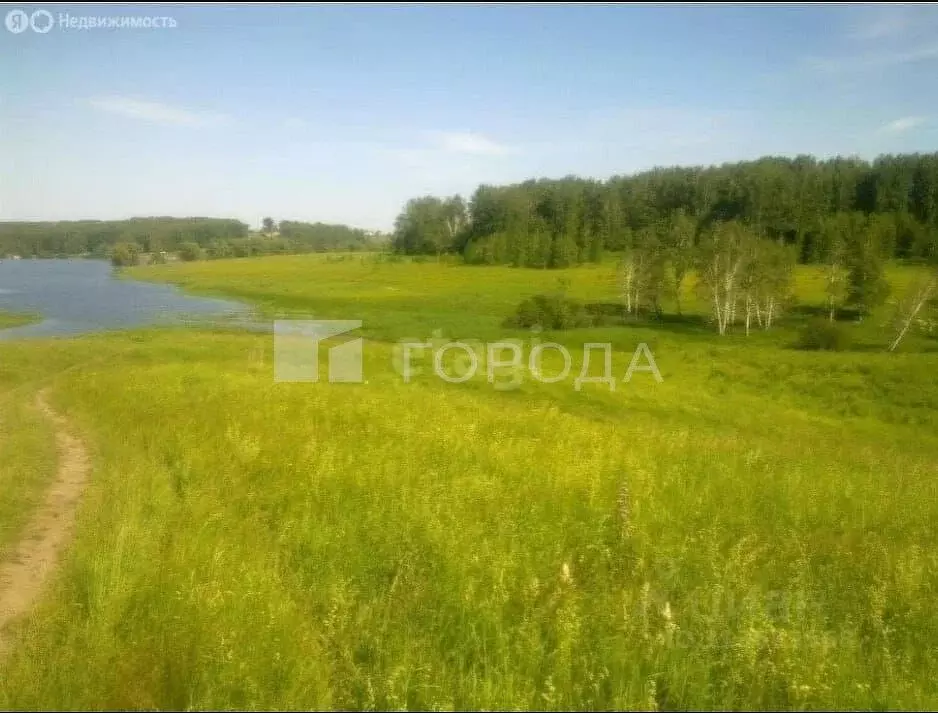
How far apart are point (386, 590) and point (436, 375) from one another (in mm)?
27223

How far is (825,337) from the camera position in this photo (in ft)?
154

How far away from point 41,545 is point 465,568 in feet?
19.7

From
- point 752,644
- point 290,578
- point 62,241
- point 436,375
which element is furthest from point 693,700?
point 62,241

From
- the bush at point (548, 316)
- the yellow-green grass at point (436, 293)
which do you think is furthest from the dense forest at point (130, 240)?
the bush at point (548, 316)

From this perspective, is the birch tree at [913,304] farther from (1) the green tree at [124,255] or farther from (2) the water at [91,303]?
(1) the green tree at [124,255]

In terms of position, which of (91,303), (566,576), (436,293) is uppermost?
(436,293)

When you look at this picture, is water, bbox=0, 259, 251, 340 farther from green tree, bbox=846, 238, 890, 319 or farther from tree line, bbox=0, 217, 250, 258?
green tree, bbox=846, 238, 890, 319

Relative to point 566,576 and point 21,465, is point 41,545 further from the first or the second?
point 566,576

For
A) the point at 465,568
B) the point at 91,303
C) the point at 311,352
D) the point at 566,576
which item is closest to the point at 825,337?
the point at 311,352

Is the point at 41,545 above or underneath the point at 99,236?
underneath

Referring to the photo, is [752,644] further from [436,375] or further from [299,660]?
[436,375]

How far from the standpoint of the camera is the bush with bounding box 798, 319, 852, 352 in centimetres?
4659

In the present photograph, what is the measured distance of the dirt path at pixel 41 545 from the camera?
6.89 meters

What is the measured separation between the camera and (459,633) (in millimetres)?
6008
